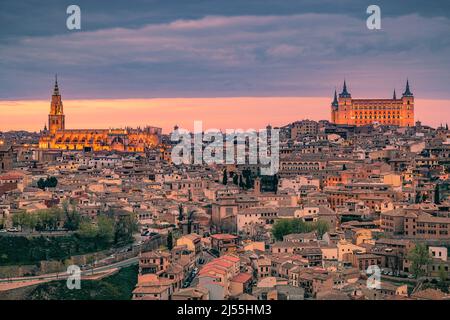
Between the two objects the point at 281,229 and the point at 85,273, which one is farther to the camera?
the point at 281,229

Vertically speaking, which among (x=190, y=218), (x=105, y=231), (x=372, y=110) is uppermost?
(x=372, y=110)

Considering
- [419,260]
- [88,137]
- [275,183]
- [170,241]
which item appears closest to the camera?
[419,260]

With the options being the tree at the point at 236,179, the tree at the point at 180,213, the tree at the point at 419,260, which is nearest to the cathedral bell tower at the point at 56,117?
the tree at the point at 236,179

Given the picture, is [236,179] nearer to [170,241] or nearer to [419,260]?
[170,241]

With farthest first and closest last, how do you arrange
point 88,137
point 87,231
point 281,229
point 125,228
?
1. point 88,137
2. point 125,228
3. point 87,231
4. point 281,229

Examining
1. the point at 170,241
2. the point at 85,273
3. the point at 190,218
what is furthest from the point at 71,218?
the point at 85,273

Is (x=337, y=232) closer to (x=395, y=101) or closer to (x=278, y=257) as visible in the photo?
(x=278, y=257)
